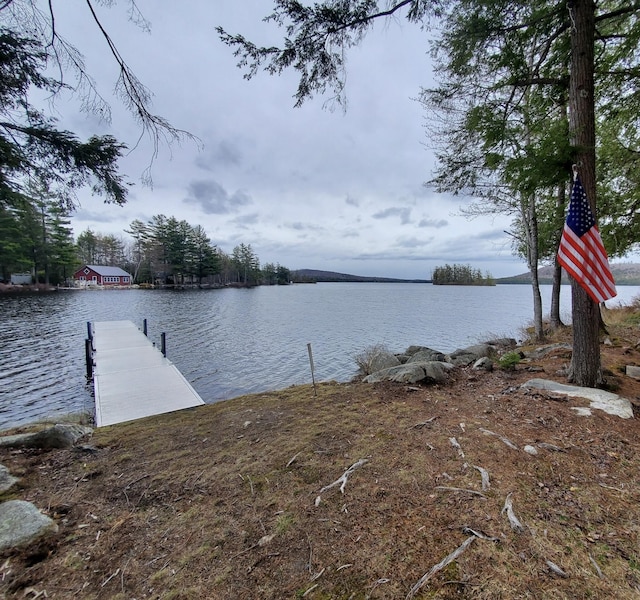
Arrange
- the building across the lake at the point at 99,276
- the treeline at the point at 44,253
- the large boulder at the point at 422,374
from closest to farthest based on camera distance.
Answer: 1. the large boulder at the point at 422,374
2. the treeline at the point at 44,253
3. the building across the lake at the point at 99,276

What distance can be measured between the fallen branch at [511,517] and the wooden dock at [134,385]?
602 centimetres

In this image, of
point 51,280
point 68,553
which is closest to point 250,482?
point 68,553

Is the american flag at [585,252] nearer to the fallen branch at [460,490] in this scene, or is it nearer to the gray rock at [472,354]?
the fallen branch at [460,490]

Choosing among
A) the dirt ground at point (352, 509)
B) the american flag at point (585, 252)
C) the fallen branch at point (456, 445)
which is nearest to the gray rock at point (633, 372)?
the dirt ground at point (352, 509)

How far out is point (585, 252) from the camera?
3.89m

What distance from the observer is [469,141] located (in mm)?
5914

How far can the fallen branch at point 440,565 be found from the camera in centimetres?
164

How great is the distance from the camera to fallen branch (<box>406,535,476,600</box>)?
1639 mm

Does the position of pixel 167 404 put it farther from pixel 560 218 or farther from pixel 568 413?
pixel 560 218

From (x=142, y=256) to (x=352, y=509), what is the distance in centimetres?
7327

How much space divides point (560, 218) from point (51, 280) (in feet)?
205

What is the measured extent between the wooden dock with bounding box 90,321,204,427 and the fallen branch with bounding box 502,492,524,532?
6023 millimetres

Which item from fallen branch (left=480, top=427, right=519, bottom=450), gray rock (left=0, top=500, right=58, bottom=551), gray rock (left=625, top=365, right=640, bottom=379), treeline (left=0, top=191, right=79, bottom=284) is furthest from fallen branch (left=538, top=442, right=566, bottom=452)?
treeline (left=0, top=191, right=79, bottom=284)

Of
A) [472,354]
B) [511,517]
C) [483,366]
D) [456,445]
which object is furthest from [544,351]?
[511,517]
